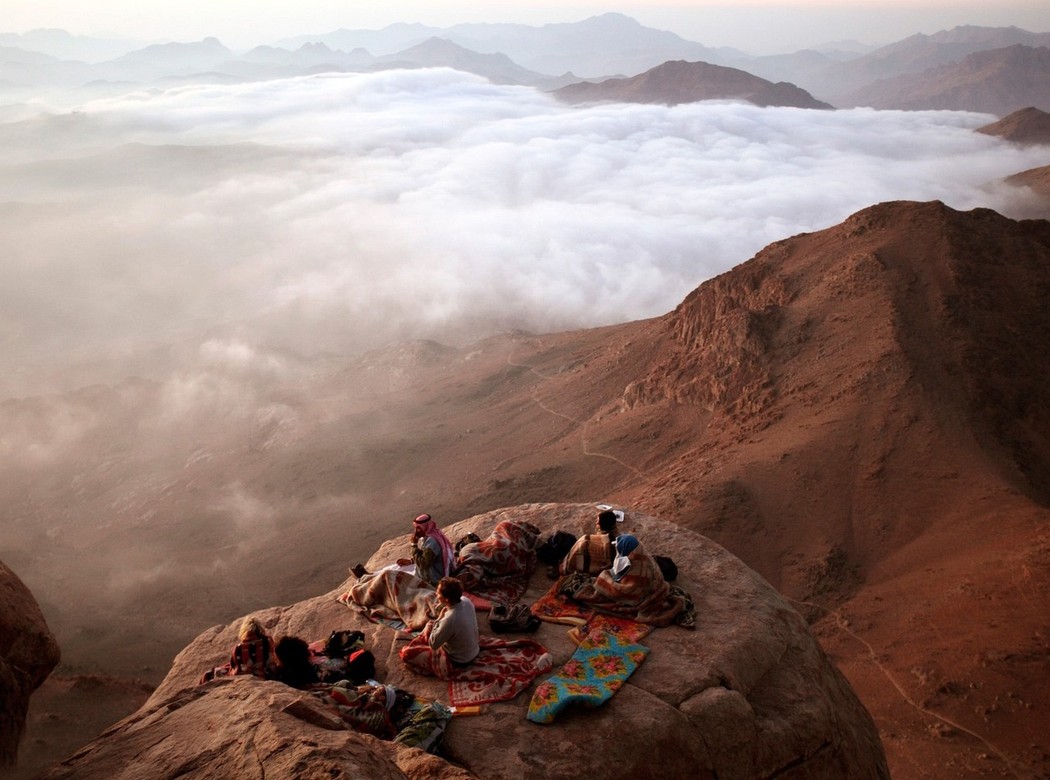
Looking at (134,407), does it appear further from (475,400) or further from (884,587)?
(884,587)

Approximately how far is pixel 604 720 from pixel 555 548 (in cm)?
290

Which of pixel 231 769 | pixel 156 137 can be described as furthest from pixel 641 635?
pixel 156 137

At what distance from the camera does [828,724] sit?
7.35 metres

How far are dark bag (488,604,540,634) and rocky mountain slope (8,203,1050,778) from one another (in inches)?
260

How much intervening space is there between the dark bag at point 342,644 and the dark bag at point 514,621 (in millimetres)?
1346

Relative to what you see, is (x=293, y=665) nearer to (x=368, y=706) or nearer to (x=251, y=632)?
(x=251, y=632)

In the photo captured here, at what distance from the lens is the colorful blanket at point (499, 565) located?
8594 millimetres

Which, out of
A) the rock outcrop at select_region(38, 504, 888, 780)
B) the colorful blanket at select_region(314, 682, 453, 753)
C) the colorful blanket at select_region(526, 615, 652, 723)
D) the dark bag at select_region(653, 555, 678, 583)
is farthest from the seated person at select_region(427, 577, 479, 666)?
the dark bag at select_region(653, 555, 678, 583)

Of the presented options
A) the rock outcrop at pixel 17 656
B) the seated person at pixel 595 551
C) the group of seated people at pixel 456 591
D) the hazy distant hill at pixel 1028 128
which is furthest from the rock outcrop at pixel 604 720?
the hazy distant hill at pixel 1028 128

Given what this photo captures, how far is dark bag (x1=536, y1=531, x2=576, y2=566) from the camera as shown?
917 centimetres

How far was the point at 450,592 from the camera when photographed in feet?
22.6

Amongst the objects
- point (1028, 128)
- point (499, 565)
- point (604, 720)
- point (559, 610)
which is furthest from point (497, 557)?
point (1028, 128)

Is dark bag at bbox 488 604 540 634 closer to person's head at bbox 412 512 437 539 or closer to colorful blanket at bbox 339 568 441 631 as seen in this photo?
colorful blanket at bbox 339 568 441 631

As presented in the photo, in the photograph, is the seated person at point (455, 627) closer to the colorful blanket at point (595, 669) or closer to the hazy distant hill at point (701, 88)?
the colorful blanket at point (595, 669)
